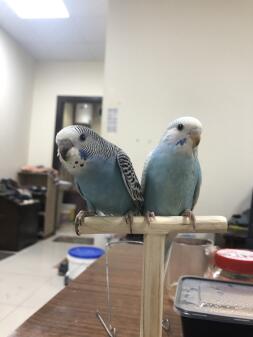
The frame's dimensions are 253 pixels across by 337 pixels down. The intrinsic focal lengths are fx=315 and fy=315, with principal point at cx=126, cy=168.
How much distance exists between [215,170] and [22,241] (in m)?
2.26

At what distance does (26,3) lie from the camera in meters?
2.97

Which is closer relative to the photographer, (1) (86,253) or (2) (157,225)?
(2) (157,225)

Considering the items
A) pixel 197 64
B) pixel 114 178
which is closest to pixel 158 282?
pixel 114 178

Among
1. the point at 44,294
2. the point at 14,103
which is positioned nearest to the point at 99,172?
the point at 44,294

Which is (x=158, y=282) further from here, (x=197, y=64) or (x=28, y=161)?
(x=28, y=161)

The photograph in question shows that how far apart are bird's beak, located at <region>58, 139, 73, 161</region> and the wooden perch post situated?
11 cm

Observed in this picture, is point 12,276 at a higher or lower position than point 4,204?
lower

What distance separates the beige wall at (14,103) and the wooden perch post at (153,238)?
3.60m

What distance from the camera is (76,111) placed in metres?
5.55

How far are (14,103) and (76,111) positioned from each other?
163 centimetres

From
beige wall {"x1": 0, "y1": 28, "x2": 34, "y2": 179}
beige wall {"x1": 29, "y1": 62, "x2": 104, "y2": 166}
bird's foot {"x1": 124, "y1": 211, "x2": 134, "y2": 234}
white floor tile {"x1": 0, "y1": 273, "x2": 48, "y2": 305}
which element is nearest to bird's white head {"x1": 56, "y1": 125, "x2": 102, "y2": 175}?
bird's foot {"x1": 124, "y1": 211, "x2": 134, "y2": 234}

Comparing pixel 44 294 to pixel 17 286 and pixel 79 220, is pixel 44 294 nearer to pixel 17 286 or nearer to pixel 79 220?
pixel 17 286

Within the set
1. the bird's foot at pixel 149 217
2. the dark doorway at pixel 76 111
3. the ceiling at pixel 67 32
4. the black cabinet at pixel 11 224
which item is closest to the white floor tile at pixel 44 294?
the black cabinet at pixel 11 224

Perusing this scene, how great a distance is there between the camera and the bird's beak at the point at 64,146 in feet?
1.48
